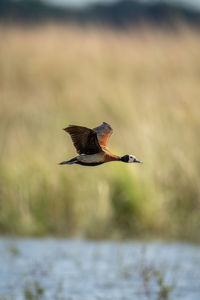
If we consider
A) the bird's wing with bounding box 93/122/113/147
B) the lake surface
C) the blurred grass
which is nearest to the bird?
the bird's wing with bounding box 93/122/113/147

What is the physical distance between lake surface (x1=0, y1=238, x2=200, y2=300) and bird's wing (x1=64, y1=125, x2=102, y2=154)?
3.18 meters

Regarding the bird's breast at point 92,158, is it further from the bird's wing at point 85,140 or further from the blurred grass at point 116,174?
the blurred grass at point 116,174

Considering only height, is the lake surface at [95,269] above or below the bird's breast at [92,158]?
below

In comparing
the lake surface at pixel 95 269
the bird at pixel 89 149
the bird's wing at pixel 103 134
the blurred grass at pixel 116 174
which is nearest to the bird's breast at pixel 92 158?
the bird at pixel 89 149

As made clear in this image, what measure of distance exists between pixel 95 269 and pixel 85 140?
4.84 meters

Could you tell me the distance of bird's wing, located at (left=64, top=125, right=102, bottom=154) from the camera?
4.45m

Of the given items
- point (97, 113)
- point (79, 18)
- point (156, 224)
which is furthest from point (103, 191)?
point (79, 18)

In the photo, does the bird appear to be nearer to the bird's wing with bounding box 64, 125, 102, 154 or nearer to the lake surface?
the bird's wing with bounding box 64, 125, 102, 154

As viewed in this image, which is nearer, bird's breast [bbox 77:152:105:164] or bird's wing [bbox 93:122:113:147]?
bird's breast [bbox 77:152:105:164]

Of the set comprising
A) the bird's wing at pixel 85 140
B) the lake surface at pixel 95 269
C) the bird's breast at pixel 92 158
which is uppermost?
the bird's wing at pixel 85 140

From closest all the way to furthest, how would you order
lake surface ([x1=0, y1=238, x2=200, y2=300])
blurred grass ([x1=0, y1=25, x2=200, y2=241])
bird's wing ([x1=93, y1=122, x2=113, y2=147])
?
bird's wing ([x1=93, y1=122, x2=113, y2=147])
lake surface ([x1=0, y1=238, x2=200, y2=300])
blurred grass ([x1=0, y1=25, x2=200, y2=241])

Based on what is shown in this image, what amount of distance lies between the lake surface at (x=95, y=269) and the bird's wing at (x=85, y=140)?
3177 millimetres

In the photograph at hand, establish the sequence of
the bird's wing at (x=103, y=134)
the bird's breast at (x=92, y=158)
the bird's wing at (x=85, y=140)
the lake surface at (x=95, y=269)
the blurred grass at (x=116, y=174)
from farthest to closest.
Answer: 1. the blurred grass at (x=116, y=174)
2. the lake surface at (x=95, y=269)
3. the bird's wing at (x=103, y=134)
4. the bird's wing at (x=85, y=140)
5. the bird's breast at (x=92, y=158)

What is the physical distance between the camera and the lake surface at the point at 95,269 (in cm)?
817
